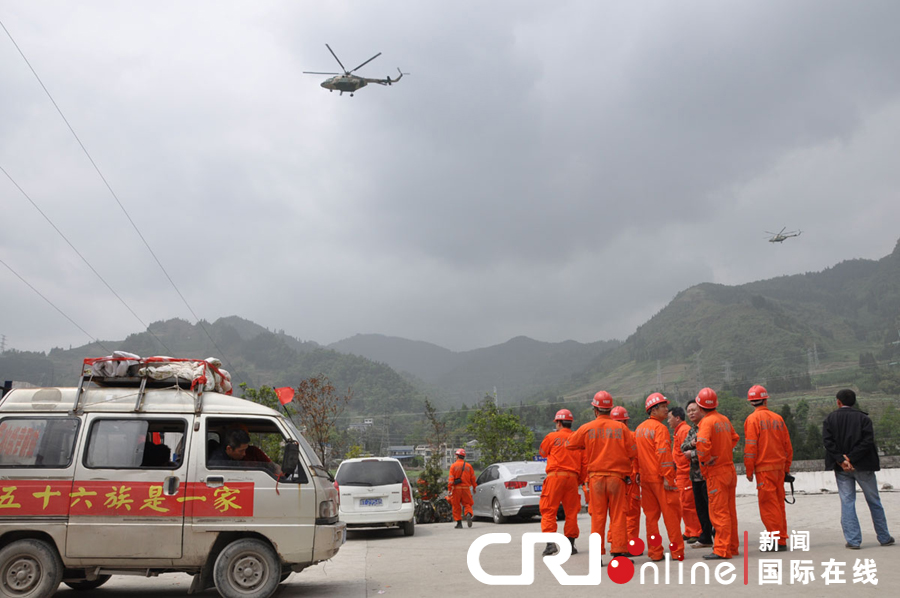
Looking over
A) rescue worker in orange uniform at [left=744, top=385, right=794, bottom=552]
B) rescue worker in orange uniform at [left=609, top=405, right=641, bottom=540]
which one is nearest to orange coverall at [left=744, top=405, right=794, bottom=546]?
rescue worker in orange uniform at [left=744, top=385, right=794, bottom=552]

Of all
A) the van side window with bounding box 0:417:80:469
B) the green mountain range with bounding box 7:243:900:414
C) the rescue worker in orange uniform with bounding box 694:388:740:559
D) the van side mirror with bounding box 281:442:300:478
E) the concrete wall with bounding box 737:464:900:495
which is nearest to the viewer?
the van side window with bounding box 0:417:80:469

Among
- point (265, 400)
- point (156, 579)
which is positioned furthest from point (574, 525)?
point (265, 400)

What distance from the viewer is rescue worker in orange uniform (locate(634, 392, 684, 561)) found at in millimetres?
8117

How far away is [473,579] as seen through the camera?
25.4 feet

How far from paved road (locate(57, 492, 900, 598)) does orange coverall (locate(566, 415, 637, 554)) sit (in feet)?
1.70

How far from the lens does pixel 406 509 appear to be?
45.3ft

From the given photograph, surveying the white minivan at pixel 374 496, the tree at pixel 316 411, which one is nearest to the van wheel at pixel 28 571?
the white minivan at pixel 374 496

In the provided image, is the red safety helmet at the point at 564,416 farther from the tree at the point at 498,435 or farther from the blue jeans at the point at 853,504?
the tree at the point at 498,435

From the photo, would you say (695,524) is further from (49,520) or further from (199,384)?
(49,520)

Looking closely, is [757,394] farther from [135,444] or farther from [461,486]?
[461,486]

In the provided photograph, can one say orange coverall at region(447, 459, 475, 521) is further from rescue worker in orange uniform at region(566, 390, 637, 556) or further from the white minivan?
rescue worker in orange uniform at region(566, 390, 637, 556)

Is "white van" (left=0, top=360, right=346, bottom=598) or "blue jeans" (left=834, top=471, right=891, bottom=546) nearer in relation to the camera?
"white van" (left=0, top=360, right=346, bottom=598)

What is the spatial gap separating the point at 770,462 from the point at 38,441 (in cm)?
833

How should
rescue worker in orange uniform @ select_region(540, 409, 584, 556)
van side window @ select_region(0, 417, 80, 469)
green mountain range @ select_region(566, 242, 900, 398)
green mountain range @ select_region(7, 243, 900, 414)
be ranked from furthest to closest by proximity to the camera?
green mountain range @ select_region(566, 242, 900, 398) → green mountain range @ select_region(7, 243, 900, 414) → rescue worker in orange uniform @ select_region(540, 409, 584, 556) → van side window @ select_region(0, 417, 80, 469)
